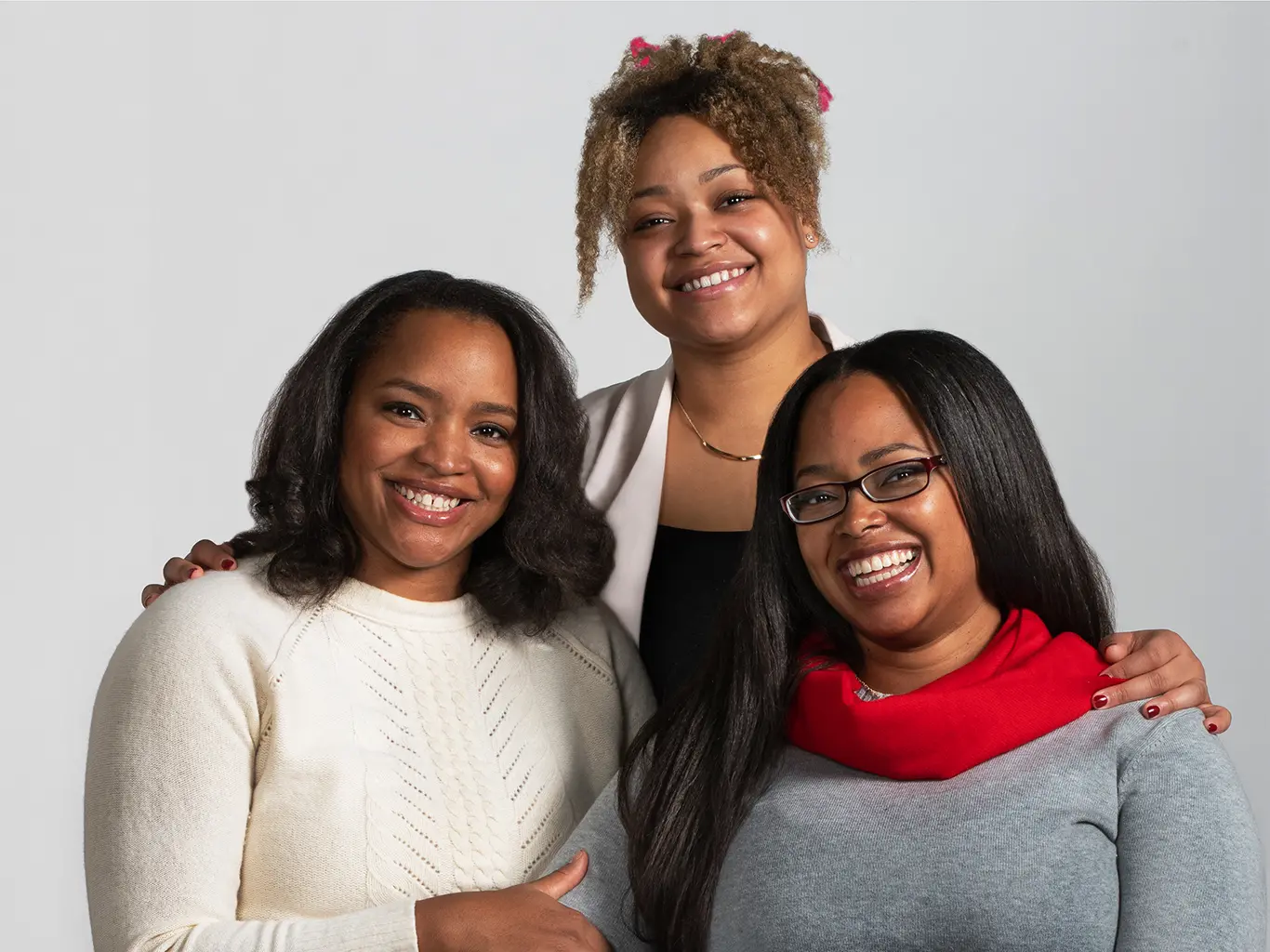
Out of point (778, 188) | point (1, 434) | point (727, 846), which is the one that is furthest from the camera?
point (1, 434)

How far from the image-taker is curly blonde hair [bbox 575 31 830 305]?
10.1ft

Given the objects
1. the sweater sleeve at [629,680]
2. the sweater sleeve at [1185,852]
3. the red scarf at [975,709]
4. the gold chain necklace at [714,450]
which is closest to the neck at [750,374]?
the gold chain necklace at [714,450]

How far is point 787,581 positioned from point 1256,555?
257 centimetres

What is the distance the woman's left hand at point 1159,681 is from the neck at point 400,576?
104cm

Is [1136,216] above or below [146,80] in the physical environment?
below

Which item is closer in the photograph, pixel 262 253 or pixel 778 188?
pixel 778 188

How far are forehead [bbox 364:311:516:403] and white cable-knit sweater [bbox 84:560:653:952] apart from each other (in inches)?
13.4

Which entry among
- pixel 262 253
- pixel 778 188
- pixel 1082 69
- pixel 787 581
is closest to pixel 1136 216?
pixel 1082 69

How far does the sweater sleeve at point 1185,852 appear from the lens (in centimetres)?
203

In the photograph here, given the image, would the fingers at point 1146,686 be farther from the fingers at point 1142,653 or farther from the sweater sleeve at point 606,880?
the sweater sleeve at point 606,880

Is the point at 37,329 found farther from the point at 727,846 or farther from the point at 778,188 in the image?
the point at 727,846

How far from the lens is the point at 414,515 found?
8.62 feet

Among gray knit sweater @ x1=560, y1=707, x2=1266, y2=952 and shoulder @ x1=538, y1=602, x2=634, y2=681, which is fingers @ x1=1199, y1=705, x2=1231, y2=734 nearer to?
gray knit sweater @ x1=560, y1=707, x2=1266, y2=952

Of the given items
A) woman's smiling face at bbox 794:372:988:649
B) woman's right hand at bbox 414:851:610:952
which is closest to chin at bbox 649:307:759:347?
woman's smiling face at bbox 794:372:988:649
